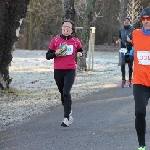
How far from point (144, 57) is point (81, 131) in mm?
2244

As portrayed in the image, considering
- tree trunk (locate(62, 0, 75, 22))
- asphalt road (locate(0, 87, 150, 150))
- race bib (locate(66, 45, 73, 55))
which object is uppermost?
tree trunk (locate(62, 0, 75, 22))

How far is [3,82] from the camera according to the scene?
1300 cm

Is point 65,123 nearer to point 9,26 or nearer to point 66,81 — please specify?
point 66,81

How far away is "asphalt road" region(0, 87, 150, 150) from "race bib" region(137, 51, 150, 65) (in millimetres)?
1253

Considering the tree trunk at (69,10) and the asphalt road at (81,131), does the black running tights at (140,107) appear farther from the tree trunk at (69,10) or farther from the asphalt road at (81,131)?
the tree trunk at (69,10)

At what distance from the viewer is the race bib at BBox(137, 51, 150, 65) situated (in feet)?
19.8

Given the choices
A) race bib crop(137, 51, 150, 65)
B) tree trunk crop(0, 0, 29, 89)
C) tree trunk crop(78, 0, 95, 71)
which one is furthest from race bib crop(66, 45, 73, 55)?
tree trunk crop(78, 0, 95, 71)

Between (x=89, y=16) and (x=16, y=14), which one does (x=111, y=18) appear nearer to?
(x=89, y=16)

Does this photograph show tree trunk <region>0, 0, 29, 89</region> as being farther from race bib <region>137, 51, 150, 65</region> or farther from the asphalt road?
race bib <region>137, 51, 150, 65</region>

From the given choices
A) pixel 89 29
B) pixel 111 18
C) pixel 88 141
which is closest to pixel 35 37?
pixel 111 18

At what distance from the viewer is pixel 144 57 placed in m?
6.05

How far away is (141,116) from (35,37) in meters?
49.9

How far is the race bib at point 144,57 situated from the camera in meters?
6.05

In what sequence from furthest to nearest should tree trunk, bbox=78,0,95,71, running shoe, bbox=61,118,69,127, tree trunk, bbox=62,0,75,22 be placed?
tree trunk, bbox=78,0,95,71 < tree trunk, bbox=62,0,75,22 < running shoe, bbox=61,118,69,127
